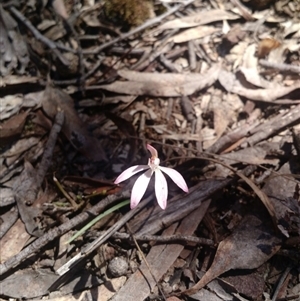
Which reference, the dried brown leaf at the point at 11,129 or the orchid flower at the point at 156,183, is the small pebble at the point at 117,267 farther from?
the dried brown leaf at the point at 11,129

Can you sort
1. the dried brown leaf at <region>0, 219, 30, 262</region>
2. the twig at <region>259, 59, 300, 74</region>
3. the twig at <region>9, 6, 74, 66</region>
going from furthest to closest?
1. the twig at <region>9, 6, 74, 66</region>
2. the twig at <region>259, 59, 300, 74</region>
3. the dried brown leaf at <region>0, 219, 30, 262</region>

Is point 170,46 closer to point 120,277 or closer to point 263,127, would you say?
point 263,127

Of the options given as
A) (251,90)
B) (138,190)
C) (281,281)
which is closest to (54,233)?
(138,190)

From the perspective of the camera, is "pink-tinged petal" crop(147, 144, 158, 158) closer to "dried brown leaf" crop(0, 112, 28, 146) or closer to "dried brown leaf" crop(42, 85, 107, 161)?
"dried brown leaf" crop(42, 85, 107, 161)

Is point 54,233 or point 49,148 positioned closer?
point 54,233

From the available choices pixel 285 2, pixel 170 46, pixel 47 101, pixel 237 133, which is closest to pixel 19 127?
pixel 47 101

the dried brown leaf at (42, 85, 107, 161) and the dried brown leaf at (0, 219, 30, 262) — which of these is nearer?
the dried brown leaf at (0, 219, 30, 262)

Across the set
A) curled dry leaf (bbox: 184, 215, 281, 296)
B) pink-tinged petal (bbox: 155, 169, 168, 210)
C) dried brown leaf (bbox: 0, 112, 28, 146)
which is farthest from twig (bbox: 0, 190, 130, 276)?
dried brown leaf (bbox: 0, 112, 28, 146)

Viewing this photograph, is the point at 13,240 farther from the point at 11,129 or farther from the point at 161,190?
the point at 161,190
